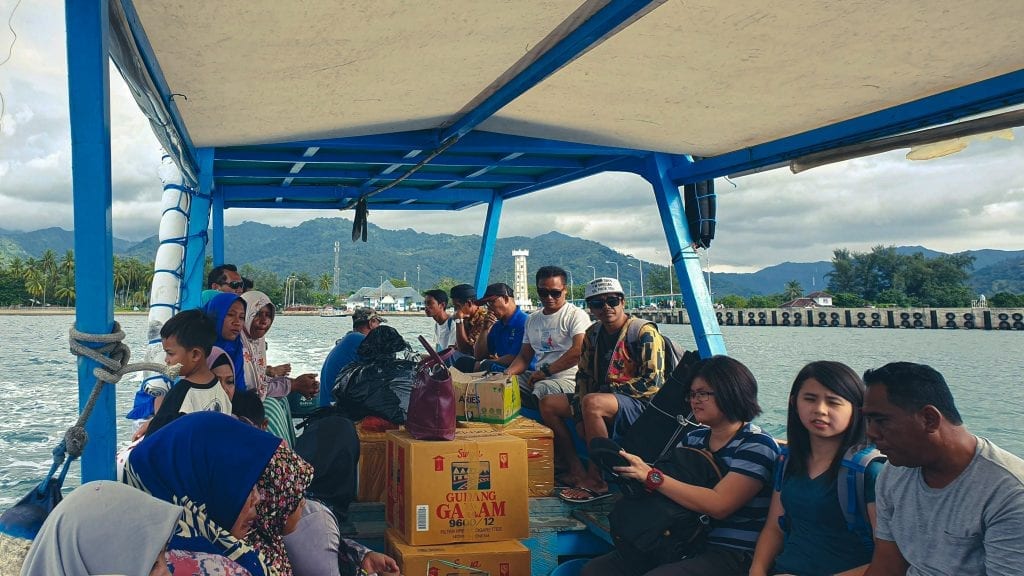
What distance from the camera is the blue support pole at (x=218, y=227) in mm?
8750

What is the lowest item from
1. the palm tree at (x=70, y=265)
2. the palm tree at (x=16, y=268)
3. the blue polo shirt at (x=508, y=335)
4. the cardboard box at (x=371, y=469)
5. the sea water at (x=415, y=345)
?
the sea water at (x=415, y=345)

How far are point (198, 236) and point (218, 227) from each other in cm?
251

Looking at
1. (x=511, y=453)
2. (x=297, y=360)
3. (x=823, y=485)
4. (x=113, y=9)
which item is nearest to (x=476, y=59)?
(x=113, y=9)

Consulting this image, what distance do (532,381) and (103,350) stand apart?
3164mm

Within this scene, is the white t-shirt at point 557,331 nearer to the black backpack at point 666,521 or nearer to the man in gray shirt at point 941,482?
the black backpack at point 666,521

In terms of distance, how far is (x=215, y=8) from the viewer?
285 centimetres

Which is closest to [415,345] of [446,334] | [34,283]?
[446,334]

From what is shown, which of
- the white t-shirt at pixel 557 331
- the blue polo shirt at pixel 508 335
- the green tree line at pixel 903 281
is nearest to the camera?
the white t-shirt at pixel 557 331

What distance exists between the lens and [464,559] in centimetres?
306

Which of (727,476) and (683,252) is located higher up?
(683,252)

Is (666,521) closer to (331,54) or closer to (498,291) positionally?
(331,54)

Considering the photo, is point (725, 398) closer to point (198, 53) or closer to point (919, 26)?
point (919, 26)

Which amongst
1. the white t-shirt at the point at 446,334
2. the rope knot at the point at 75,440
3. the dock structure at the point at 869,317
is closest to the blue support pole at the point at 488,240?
the white t-shirt at the point at 446,334

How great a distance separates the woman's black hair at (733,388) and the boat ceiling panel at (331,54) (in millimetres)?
1747
